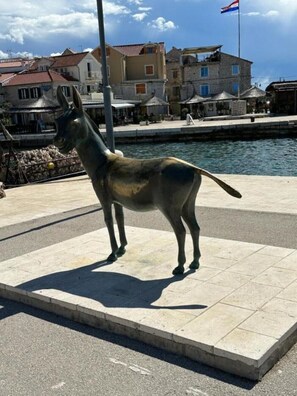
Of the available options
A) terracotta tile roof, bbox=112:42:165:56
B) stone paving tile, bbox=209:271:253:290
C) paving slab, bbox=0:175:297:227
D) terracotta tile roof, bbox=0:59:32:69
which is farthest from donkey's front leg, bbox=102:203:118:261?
terracotta tile roof, bbox=0:59:32:69

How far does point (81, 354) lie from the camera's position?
179 inches

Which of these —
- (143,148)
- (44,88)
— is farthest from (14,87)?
(143,148)

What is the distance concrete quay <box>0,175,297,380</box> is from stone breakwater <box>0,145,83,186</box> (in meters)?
8.43

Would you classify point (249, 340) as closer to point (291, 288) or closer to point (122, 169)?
point (291, 288)

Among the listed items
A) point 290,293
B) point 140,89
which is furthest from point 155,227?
point 140,89

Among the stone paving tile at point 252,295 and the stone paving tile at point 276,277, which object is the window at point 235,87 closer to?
the stone paving tile at point 276,277

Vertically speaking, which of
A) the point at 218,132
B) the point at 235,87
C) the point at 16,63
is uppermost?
the point at 16,63

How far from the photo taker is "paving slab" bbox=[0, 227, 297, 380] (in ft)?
14.0

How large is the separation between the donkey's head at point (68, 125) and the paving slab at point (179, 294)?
5.57 ft

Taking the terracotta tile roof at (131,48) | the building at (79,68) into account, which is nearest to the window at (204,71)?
the terracotta tile roof at (131,48)

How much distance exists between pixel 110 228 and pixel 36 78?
52.8 metres

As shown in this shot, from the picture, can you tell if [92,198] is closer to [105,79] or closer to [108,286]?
[105,79]

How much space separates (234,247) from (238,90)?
5920 cm

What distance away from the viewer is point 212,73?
6319cm
